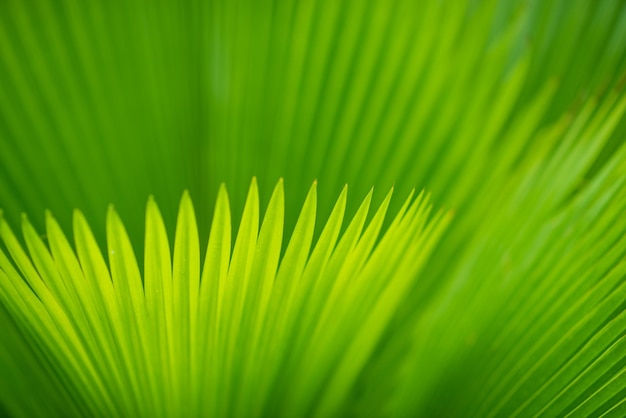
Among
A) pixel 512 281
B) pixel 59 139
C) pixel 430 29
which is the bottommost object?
pixel 512 281

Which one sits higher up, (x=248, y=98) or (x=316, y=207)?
(x=248, y=98)

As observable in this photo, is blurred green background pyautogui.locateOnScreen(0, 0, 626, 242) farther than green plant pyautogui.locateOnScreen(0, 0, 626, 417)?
Yes

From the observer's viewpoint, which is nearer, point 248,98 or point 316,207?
point 316,207

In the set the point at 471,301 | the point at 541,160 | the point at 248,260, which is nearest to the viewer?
the point at 248,260

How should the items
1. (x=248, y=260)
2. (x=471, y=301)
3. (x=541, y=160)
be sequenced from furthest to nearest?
(x=541, y=160) < (x=471, y=301) < (x=248, y=260)

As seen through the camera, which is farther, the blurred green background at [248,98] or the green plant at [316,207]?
the blurred green background at [248,98]

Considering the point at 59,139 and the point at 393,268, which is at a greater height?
the point at 59,139

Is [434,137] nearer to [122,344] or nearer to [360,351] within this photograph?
[360,351]

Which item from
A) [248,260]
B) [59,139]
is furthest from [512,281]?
[59,139]
